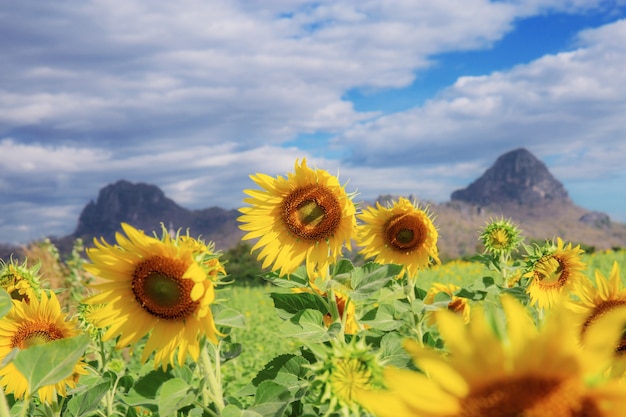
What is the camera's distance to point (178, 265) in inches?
56.6

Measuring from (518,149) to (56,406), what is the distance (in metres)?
104

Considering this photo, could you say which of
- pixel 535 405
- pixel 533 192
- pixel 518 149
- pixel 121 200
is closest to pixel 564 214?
pixel 533 192

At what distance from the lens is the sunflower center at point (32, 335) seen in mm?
2027

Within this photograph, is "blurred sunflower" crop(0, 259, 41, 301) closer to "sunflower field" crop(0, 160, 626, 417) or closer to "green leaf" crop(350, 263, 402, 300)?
"sunflower field" crop(0, 160, 626, 417)

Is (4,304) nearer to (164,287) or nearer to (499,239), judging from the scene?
(164,287)

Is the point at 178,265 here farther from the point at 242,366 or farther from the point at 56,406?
the point at 242,366

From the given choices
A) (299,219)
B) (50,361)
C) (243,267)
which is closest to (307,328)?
(299,219)

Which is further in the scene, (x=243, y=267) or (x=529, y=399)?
(x=243, y=267)

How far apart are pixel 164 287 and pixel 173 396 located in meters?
0.26

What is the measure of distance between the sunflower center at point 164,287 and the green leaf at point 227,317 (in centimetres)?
6

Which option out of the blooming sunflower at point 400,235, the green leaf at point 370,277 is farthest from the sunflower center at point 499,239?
the green leaf at point 370,277

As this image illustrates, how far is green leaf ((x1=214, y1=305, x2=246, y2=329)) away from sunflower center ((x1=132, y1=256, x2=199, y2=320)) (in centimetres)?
6

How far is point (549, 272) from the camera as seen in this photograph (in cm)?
277

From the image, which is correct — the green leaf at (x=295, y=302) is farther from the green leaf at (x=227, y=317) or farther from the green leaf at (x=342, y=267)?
the green leaf at (x=227, y=317)
